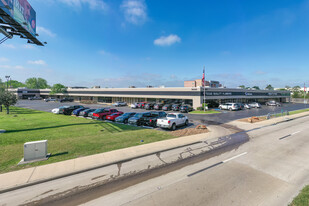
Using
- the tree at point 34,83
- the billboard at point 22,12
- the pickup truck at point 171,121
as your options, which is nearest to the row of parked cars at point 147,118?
the pickup truck at point 171,121

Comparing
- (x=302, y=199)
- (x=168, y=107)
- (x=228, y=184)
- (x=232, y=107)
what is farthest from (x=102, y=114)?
(x=232, y=107)

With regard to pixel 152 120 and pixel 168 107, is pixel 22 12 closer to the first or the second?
pixel 152 120

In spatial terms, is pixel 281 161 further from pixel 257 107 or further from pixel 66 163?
pixel 257 107

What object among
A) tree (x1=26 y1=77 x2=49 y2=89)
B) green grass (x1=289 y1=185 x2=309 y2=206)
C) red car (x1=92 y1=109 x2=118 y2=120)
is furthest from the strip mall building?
tree (x1=26 y1=77 x2=49 y2=89)

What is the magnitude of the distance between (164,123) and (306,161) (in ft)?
34.9

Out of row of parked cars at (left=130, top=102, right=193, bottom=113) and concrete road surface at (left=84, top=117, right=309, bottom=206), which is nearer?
concrete road surface at (left=84, top=117, right=309, bottom=206)

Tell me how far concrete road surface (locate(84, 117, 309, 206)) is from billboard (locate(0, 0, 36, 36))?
55.5ft

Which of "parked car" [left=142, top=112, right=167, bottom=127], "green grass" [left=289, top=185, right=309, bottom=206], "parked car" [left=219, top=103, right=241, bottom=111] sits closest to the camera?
"green grass" [left=289, top=185, right=309, bottom=206]

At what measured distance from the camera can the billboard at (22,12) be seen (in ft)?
39.3

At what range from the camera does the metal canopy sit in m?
12.6

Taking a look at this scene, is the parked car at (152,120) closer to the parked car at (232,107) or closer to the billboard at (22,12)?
the billboard at (22,12)

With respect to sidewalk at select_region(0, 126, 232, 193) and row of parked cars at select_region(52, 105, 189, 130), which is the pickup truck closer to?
row of parked cars at select_region(52, 105, 189, 130)

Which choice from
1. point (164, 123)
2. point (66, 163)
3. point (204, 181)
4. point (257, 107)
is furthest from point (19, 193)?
point (257, 107)

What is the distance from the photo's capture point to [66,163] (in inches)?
289
